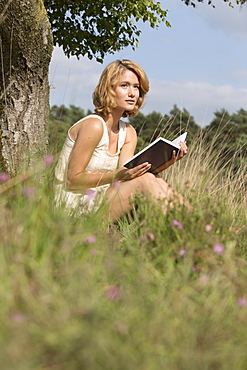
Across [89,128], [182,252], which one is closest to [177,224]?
[182,252]

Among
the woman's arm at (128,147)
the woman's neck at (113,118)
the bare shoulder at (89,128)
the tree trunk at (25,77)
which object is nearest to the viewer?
the bare shoulder at (89,128)

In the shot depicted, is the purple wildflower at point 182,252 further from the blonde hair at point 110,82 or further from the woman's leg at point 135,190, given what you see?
the blonde hair at point 110,82

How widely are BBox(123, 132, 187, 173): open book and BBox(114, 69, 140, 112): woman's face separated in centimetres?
62

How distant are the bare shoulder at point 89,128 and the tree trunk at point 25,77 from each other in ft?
3.27

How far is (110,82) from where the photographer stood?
4.12 m

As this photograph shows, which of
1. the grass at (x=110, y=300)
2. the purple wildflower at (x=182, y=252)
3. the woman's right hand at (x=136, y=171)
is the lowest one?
the grass at (x=110, y=300)

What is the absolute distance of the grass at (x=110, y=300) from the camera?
1.64 metres

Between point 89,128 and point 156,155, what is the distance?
1.96 ft

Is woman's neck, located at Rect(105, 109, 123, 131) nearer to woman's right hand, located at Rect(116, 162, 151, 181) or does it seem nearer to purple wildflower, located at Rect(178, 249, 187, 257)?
woman's right hand, located at Rect(116, 162, 151, 181)

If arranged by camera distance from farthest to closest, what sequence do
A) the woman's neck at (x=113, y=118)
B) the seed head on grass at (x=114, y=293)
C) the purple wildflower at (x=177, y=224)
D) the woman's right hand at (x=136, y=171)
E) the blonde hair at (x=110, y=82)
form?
the woman's neck at (x=113, y=118)
the blonde hair at (x=110, y=82)
the woman's right hand at (x=136, y=171)
the purple wildflower at (x=177, y=224)
the seed head on grass at (x=114, y=293)

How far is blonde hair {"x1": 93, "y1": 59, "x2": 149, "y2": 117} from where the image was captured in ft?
13.4

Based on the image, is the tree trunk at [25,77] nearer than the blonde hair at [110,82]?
No

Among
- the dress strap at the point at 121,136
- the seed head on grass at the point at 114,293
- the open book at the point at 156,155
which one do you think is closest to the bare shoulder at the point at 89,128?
the dress strap at the point at 121,136

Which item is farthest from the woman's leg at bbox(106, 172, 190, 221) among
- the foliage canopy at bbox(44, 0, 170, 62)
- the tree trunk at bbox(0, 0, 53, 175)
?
the foliage canopy at bbox(44, 0, 170, 62)
